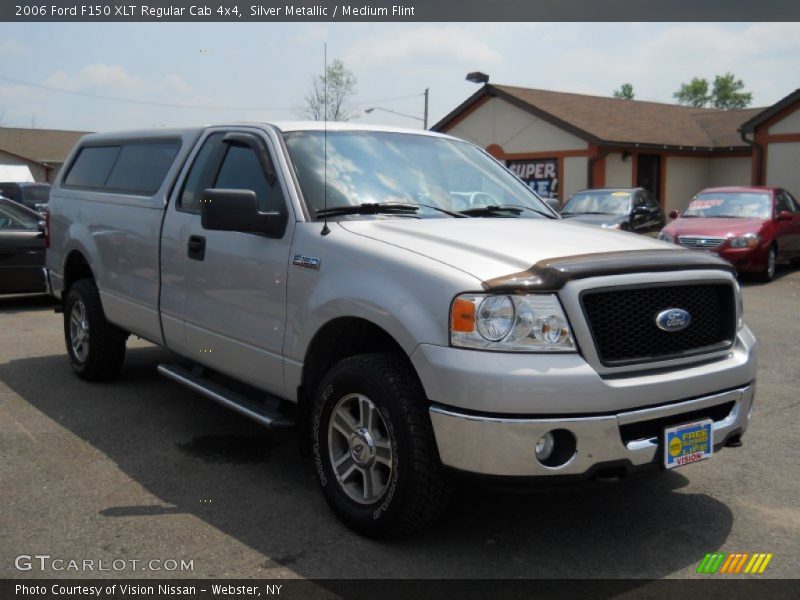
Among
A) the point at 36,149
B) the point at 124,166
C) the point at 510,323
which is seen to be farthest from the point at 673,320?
the point at 36,149

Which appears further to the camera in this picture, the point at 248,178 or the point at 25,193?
the point at 25,193

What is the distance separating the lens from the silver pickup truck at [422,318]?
131 inches

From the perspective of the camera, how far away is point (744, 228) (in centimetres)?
1432

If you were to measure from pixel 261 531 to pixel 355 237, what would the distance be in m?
1.45

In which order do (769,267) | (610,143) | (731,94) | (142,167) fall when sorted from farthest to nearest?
1. (731,94)
2. (610,143)
3. (769,267)
4. (142,167)

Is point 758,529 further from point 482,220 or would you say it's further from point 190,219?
point 190,219

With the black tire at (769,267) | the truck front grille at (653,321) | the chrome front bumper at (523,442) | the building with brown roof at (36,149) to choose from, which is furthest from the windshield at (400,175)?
the building with brown roof at (36,149)

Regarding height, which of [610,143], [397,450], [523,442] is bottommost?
[397,450]

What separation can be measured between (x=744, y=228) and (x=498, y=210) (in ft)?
35.7

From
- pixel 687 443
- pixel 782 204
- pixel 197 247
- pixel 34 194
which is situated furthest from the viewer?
pixel 34 194

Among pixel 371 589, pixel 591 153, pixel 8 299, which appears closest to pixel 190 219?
pixel 371 589

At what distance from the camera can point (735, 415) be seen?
3840mm

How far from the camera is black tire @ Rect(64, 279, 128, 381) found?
6.43 m

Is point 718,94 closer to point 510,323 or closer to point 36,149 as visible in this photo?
point 36,149
